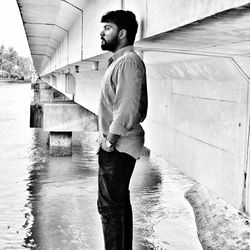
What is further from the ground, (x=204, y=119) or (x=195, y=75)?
Answer: (x=195, y=75)

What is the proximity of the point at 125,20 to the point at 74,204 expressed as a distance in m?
9.19

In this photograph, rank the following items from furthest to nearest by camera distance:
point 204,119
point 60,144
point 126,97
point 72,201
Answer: point 60,144 → point 72,201 → point 204,119 → point 126,97

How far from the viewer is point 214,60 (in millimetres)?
4113

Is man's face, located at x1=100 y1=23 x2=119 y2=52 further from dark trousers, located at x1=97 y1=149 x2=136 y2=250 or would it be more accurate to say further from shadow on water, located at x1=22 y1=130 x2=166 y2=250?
shadow on water, located at x1=22 y1=130 x2=166 y2=250

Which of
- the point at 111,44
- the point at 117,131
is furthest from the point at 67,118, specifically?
the point at 117,131

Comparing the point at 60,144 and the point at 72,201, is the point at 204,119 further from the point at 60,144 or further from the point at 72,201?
the point at 60,144

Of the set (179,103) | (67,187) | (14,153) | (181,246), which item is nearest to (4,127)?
(14,153)

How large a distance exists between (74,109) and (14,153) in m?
3.77

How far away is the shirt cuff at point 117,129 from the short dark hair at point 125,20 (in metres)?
0.71

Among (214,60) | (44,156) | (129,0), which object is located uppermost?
(129,0)

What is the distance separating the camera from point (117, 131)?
3.16m

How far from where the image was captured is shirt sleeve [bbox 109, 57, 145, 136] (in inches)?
122

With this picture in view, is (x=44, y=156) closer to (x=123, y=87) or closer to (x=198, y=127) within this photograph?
(x=198, y=127)

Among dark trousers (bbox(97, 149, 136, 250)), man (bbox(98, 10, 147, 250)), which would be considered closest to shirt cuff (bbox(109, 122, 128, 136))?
man (bbox(98, 10, 147, 250))
